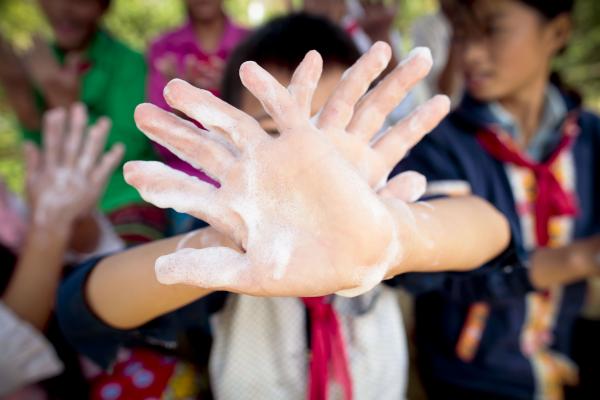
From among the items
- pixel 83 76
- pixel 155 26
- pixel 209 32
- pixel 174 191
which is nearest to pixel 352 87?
pixel 174 191

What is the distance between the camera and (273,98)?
14.8 inches

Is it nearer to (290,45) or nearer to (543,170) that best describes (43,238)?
(290,45)

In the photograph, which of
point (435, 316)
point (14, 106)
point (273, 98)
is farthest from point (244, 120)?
point (14, 106)

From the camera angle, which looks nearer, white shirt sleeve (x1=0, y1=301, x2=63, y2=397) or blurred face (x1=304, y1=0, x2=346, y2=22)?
white shirt sleeve (x1=0, y1=301, x2=63, y2=397)

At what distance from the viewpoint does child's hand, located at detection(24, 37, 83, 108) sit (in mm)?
1168

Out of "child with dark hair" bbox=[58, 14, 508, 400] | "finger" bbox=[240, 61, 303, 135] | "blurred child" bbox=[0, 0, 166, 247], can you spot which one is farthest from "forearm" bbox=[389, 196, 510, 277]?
"blurred child" bbox=[0, 0, 166, 247]

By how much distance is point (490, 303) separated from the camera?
80 centimetres

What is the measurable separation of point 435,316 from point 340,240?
616 millimetres

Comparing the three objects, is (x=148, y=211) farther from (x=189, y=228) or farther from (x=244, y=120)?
(x=244, y=120)

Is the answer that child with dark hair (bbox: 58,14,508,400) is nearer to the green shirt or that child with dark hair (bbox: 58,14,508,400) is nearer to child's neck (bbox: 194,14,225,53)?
the green shirt

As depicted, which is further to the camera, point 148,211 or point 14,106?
point 14,106

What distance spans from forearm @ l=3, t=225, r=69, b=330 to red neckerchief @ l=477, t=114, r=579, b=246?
2.29 feet

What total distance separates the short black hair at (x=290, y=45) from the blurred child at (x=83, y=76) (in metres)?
0.54

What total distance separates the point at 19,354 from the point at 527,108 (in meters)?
0.92
